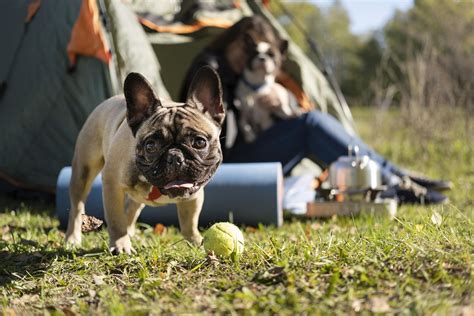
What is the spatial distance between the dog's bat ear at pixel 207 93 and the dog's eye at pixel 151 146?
11.6 inches

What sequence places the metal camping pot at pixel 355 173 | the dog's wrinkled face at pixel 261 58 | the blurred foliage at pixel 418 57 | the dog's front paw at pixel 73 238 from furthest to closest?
the blurred foliage at pixel 418 57 < the dog's wrinkled face at pixel 261 58 < the metal camping pot at pixel 355 173 < the dog's front paw at pixel 73 238

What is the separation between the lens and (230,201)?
4.42 m

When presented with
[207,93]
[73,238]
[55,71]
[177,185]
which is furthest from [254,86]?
[177,185]

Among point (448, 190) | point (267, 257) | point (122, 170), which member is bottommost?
point (448, 190)

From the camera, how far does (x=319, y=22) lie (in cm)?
4347

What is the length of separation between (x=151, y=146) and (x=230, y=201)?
4.97ft

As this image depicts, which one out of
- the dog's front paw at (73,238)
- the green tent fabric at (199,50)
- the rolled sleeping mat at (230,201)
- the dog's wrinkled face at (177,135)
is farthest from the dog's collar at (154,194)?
the green tent fabric at (199,50)

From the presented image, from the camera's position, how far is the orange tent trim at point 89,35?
4910 millimetres

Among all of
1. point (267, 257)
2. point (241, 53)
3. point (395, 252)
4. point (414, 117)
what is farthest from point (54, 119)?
point (414, 117)

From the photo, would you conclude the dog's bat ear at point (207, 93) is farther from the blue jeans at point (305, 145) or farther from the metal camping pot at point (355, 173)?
the blue jeans at point (305, 145)

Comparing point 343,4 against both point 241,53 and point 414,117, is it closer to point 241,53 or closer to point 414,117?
point 414,117

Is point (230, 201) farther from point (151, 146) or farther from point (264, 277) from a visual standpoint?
point (264, 277)

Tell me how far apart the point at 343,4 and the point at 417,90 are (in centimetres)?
4070

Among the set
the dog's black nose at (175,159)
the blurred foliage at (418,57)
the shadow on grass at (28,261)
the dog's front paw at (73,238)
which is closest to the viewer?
the dog's black nose at (175,159)
